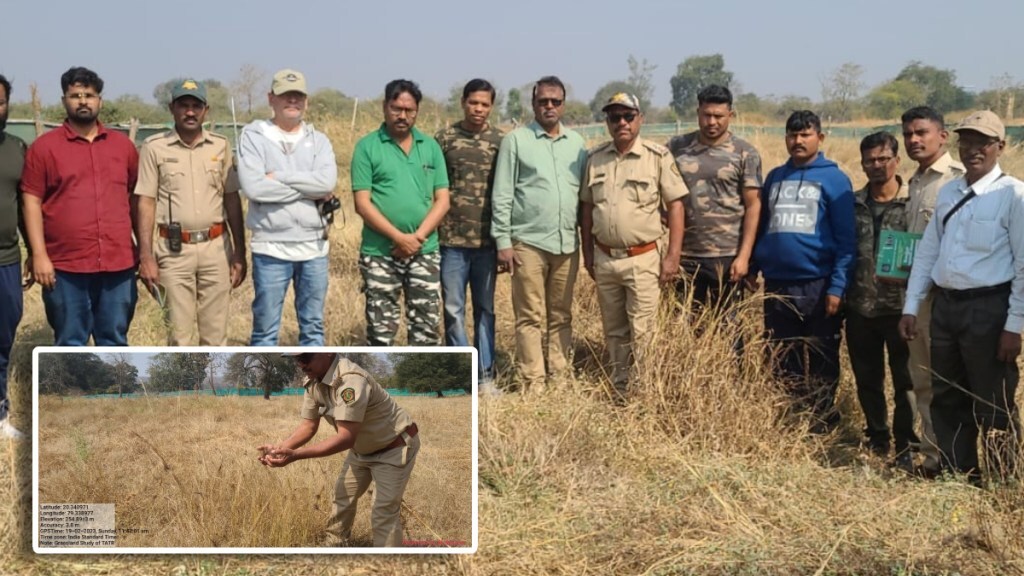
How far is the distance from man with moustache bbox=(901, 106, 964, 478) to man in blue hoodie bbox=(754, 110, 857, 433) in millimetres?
362

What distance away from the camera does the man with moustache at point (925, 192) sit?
15.4 ft

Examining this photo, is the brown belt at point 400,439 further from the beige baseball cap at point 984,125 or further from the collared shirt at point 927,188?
the collared shirt at point 927,188

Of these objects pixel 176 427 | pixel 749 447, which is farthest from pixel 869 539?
pixel 176 427

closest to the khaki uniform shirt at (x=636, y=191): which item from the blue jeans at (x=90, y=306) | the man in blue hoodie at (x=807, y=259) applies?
the man in blue hoodie at (x=807, y=259)

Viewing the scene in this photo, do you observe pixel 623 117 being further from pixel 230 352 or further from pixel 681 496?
pixel 230 352

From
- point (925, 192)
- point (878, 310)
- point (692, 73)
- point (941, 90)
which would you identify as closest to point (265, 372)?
point (878, 310)

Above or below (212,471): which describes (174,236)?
above

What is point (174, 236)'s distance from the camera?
498cm

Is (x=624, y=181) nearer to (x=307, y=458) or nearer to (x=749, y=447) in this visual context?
(x=749, y=447)

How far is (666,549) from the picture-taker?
11.6ft

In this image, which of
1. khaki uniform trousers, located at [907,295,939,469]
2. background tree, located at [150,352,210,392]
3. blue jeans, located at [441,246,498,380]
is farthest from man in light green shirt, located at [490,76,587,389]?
background tree, located at [150,352,210,392]

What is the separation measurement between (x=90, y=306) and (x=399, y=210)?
1.73 m

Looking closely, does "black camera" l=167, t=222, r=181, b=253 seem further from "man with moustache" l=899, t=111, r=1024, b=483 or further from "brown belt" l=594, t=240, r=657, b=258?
"man with moustache" l=899, t=111, r=1024, b=483

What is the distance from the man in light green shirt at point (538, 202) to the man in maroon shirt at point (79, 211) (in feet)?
6.69
